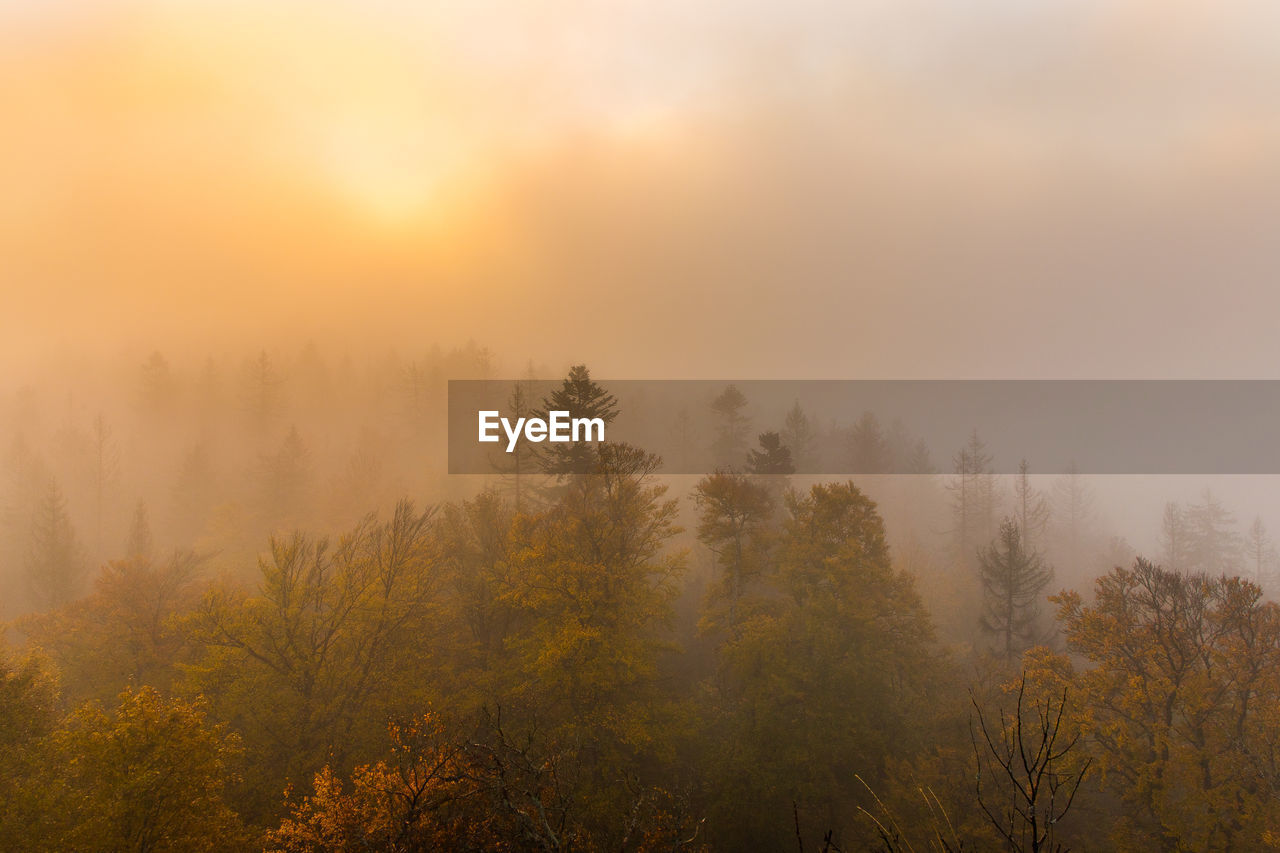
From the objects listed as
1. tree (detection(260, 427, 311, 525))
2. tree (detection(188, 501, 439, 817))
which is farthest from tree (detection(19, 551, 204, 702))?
tree (detection(260, 427, 311, 525))

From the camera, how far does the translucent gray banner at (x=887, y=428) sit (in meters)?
57.7

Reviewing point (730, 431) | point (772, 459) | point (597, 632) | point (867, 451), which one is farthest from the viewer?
point (867, 451)

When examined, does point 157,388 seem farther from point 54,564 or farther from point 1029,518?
point 1029,518

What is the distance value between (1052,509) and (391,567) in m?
76.8

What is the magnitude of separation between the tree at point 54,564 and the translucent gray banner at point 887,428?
96.9 feet

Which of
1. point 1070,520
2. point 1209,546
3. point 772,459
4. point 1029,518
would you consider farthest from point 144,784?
point 1070,520

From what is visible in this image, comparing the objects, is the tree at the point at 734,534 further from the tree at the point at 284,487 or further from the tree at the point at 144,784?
the tree at the point at 284,487

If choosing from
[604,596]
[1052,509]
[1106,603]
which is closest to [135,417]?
[604,596]

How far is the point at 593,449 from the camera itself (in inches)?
1355

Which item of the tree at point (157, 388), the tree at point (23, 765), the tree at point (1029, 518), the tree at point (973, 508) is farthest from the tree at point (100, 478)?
the tree at point (1029, 518)

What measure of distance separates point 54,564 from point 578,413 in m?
40.0

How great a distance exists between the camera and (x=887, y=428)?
87.4 m

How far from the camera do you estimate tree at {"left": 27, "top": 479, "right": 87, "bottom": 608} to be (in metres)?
39.7

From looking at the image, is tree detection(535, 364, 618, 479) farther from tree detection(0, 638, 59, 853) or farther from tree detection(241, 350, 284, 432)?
tree detection(241, 350, 284, 432)
